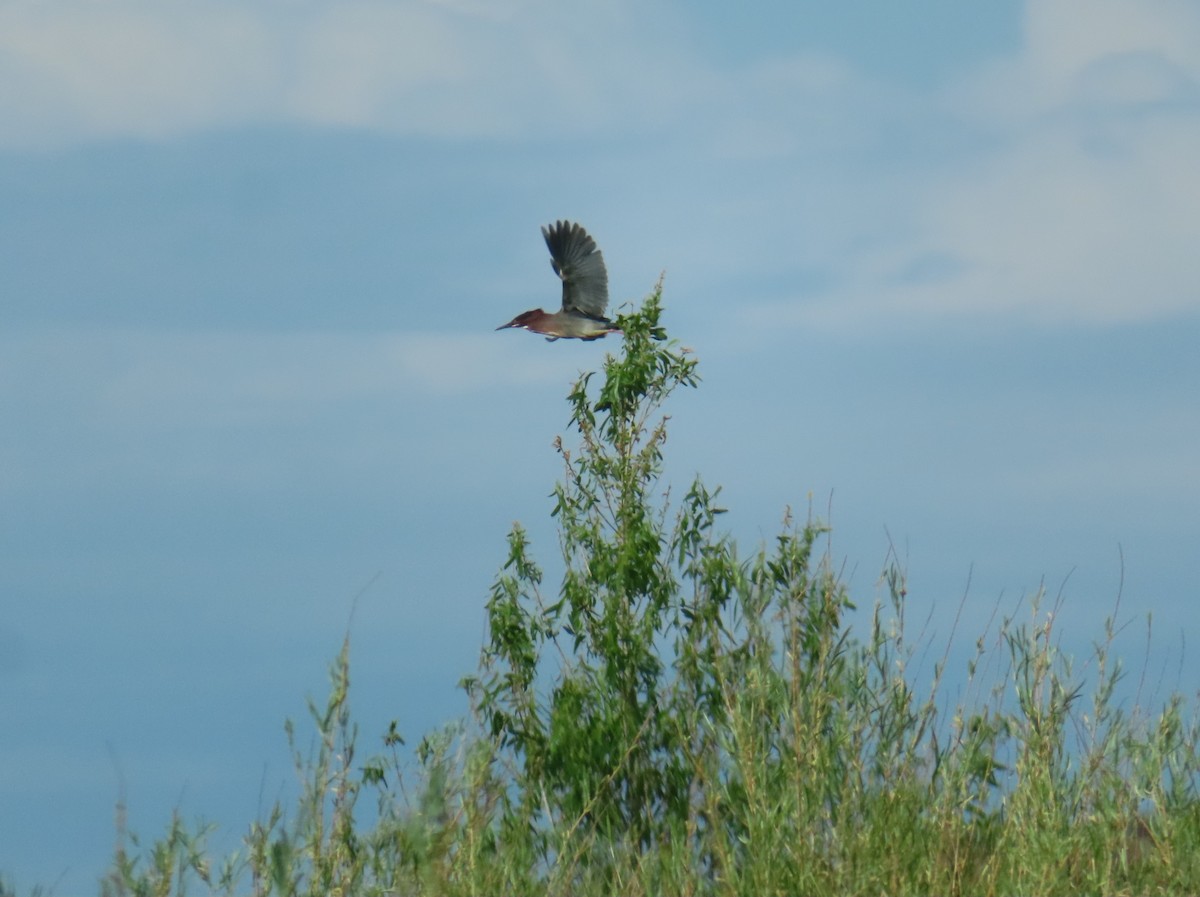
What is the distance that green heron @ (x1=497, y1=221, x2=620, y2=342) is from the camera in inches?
342

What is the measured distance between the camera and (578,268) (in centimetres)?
898

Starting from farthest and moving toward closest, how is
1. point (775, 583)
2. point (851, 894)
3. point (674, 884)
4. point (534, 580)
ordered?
point (534, 580), point (775, 583), point (674, 884), point (851, 894)

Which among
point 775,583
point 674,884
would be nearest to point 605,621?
point 775,583

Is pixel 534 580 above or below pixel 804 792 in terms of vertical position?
above

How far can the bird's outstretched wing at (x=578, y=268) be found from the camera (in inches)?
348

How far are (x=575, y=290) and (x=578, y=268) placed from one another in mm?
177

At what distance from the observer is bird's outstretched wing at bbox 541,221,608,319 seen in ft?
29.0

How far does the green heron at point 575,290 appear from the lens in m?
8.70

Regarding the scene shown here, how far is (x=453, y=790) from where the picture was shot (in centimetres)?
482

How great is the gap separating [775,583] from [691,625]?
0.58m

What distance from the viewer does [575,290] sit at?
8891 mm

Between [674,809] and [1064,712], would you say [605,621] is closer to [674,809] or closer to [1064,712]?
[674,809]

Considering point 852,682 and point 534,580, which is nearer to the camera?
point 852,682

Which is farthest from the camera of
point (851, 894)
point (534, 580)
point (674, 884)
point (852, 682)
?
point (534, 580)
